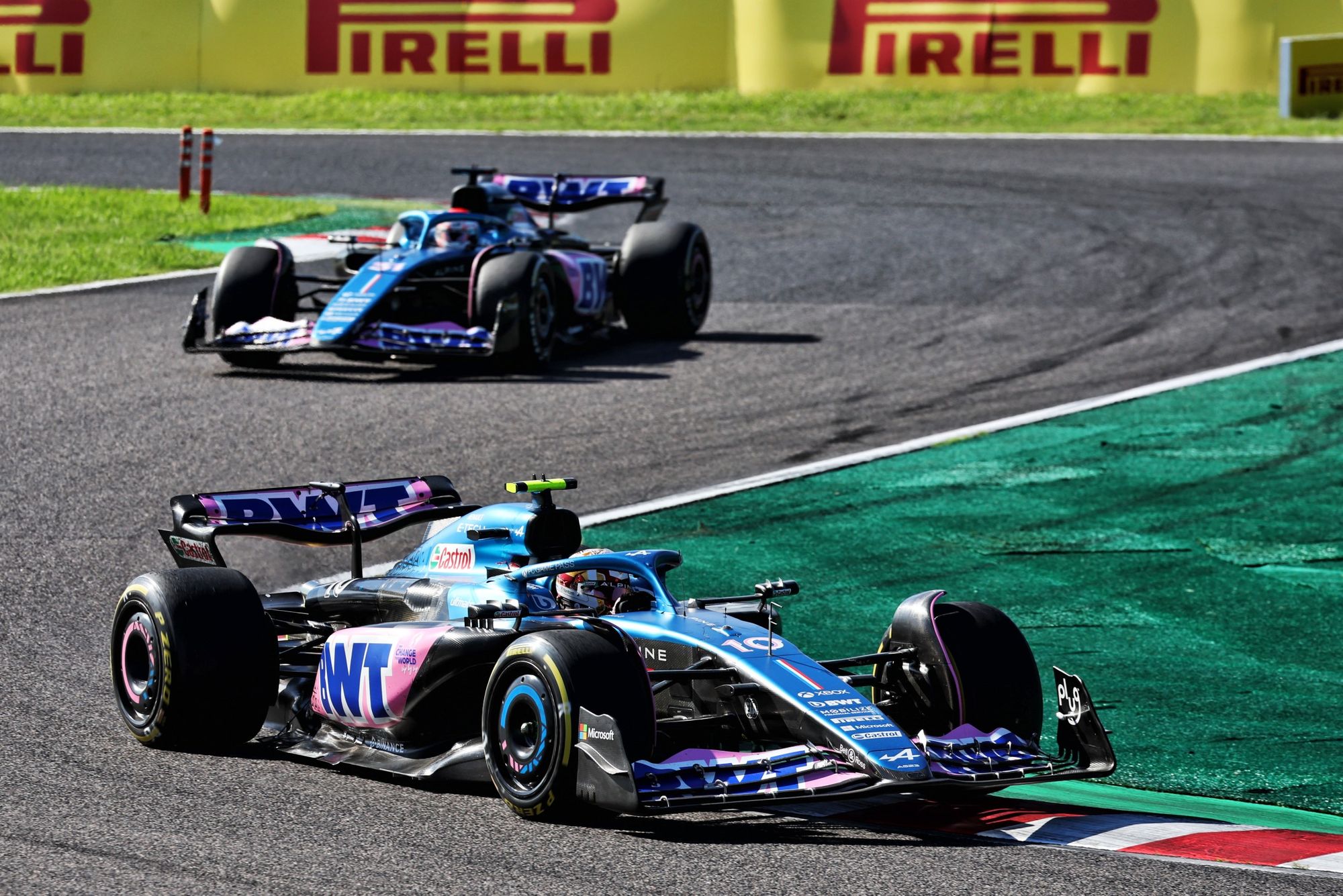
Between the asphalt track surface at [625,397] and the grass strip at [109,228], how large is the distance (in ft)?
3.15

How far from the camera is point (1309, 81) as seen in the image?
28891 mm

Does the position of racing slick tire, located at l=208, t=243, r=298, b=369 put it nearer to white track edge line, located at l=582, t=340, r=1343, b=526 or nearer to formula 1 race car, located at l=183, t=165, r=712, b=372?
formula 1 race car, located at l=183, t=165, r=712, b=372

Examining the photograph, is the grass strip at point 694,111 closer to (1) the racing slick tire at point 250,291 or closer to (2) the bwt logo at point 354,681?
(1) the racing slick tire at point 250,291

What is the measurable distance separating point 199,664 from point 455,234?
919 centimetres

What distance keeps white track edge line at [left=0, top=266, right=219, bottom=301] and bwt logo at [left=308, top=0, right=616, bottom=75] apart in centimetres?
1145

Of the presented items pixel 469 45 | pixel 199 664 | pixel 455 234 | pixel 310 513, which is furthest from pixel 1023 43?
pixel 199 664

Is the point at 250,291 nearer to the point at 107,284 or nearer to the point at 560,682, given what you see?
the point at 107,284

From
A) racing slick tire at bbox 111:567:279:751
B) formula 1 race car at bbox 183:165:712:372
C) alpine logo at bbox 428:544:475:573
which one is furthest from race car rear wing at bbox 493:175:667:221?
racing slick tire at bbox 111:567:279:751

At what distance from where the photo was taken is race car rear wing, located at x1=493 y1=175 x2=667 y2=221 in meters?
17.2

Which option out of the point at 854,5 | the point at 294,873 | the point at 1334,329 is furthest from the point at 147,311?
the point at 854,5

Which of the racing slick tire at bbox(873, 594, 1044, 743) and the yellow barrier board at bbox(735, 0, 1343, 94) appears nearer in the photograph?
the racing slick tire at bbox(873, 594, 1044, 743)

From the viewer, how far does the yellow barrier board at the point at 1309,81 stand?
92.6 ft

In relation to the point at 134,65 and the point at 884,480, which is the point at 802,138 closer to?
the point at 134,65

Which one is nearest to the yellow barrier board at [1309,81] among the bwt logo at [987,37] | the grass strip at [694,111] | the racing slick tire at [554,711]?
the grass strip at [694,111]
